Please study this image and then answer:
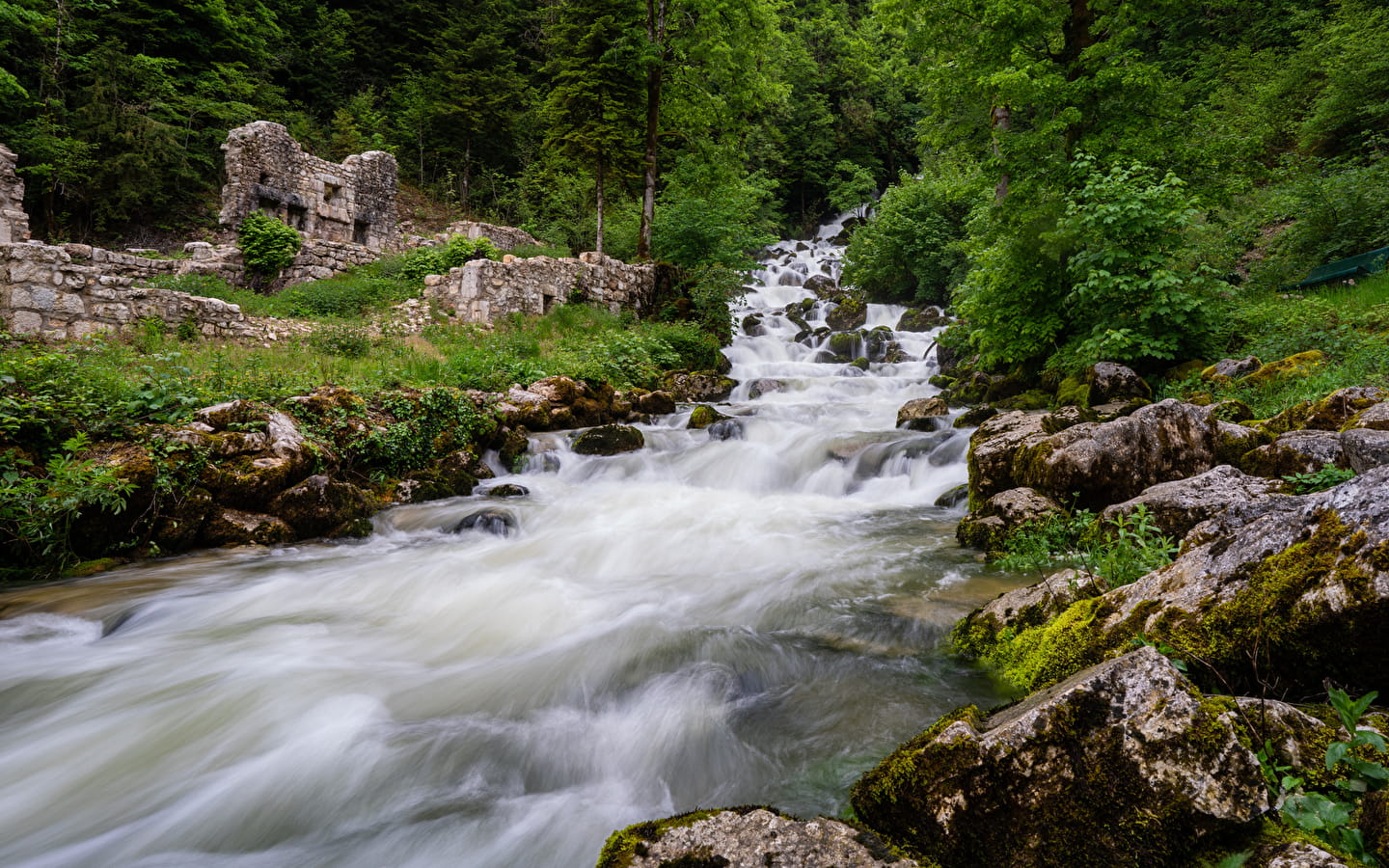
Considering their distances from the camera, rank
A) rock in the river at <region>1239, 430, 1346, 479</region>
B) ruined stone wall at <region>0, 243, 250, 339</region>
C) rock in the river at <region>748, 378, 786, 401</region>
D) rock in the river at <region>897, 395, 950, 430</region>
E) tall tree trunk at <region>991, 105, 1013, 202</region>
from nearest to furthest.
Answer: rock in the river at <region>1239, 430, 1346, 479</region> < ruined stone wall at <region>0, 243, 250, 339</region> < rock in the river at <region>897, 395, 950, 430</region> < tall tree trunk at <region>991, 105, 1013, 202</region> < rock in the river at <region>748, 378, 786, 401</region>

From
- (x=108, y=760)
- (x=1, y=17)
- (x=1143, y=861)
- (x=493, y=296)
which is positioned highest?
(x=1, y=17)

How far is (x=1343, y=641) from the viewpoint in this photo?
1.82 metres

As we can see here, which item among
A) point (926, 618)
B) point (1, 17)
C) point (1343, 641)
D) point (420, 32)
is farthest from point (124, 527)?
point (420, 32)

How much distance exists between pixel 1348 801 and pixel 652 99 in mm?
19379

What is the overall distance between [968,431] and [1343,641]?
7861 millimetres

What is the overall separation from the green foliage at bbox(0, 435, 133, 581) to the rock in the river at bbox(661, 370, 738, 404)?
10674 mm

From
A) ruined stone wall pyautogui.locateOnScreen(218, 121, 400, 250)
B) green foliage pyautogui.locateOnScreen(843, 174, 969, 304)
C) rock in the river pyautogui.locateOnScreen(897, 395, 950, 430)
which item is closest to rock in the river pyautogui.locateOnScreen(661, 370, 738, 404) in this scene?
rock in the river pyautogui.locateOnScreen(897, 395, 950, 430)

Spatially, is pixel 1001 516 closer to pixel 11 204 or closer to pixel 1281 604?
pixel 1281 604

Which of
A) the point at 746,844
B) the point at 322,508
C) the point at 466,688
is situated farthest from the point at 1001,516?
the point at 322,508

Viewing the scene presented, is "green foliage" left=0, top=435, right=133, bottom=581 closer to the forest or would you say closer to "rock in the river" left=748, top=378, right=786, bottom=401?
the forest

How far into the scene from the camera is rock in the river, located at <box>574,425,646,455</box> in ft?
33.1

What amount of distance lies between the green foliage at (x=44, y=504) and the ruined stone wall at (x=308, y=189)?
17575 millimetres

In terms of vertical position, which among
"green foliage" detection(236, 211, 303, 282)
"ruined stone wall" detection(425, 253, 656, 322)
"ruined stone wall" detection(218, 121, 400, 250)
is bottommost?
"ruined stone wall" detection(425, 253, 656, 322)

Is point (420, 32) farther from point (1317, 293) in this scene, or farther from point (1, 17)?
point (1317, 293)
